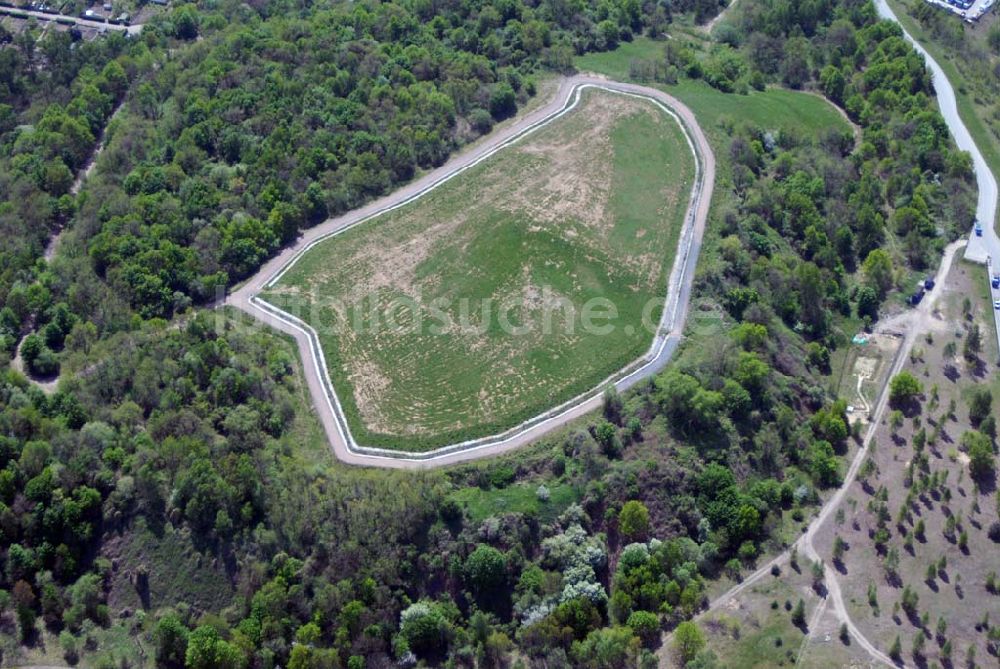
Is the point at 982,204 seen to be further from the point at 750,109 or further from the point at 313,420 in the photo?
the point at 313,420

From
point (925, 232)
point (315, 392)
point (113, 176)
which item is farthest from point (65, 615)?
point (925, 232)

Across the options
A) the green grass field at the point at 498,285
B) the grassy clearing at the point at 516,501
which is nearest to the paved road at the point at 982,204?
the green grass field at the point at 498,285

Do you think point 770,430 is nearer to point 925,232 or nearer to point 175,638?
point 925,232

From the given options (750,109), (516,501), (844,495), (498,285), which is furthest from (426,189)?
(844,495)

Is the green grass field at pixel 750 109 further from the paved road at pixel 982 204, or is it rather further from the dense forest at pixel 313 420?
the paved road at pixel 982 204

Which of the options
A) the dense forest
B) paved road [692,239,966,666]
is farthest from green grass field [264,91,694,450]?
paved road [692,239,966,666]

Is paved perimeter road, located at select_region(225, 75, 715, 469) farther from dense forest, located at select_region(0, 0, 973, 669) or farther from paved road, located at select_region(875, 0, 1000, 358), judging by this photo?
paved road, located at select_region(875, 0, 1000, 358)
